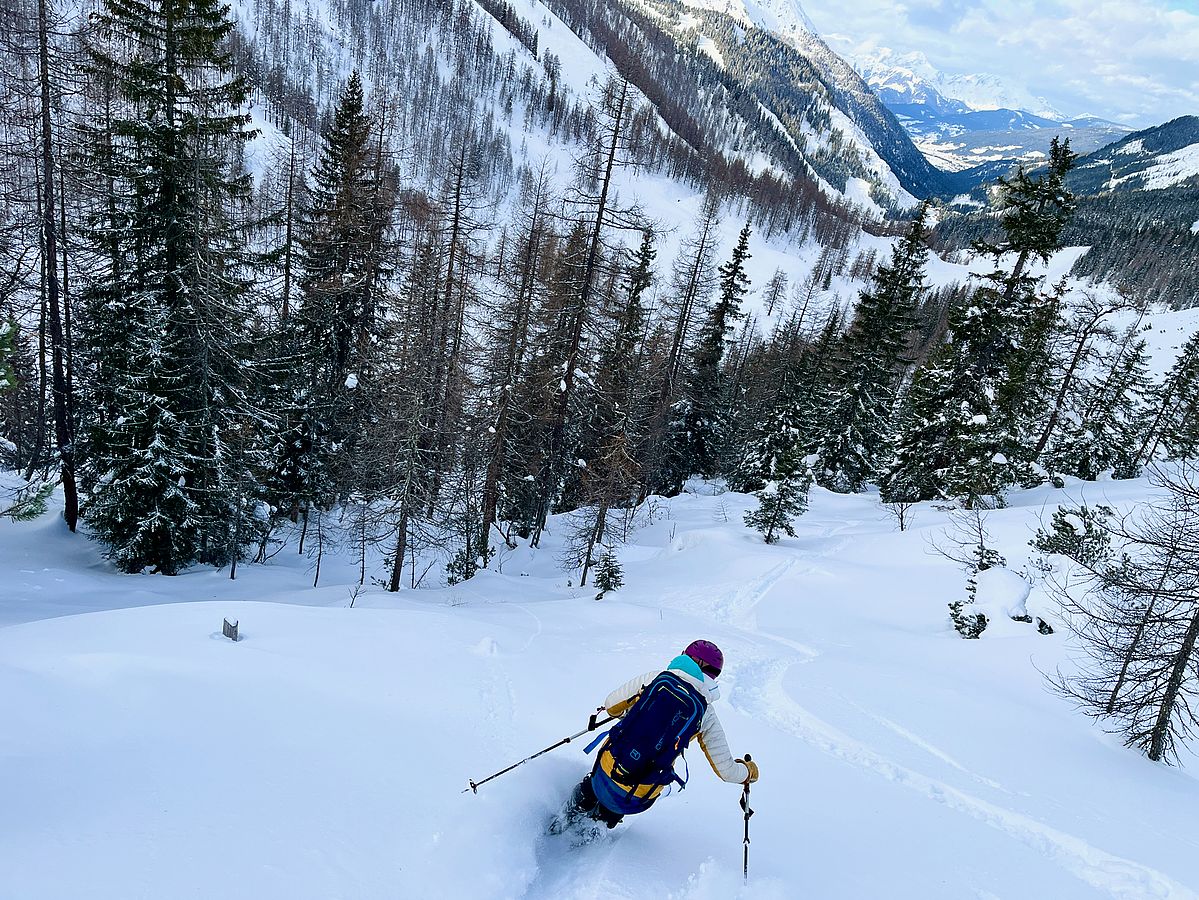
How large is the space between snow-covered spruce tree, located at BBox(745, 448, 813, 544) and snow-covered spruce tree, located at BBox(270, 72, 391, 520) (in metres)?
14.4

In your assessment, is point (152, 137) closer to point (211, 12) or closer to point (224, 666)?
point (211, 12)

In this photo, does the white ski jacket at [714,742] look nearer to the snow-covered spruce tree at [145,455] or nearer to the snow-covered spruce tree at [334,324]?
the snow-covered spruce tree at [145,455]

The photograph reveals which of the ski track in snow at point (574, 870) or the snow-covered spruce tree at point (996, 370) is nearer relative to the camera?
the ski track in snow at point (574, 870)

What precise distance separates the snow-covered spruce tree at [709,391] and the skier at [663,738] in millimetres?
25814

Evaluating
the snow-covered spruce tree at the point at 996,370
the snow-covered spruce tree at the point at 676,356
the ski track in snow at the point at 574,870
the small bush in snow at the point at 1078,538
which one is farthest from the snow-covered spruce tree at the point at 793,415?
the ski track in snow at the point at 574,870

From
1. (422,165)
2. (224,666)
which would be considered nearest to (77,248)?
(224,666)

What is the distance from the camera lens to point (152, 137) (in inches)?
505

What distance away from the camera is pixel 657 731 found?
458cm

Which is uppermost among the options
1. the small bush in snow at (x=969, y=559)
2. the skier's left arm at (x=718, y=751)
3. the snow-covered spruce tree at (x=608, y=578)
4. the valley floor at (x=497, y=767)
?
the skier's left arm at (x=718, y=751)

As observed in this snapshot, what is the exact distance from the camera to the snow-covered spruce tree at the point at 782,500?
67.1ft

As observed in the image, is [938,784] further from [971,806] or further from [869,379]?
[869,379]

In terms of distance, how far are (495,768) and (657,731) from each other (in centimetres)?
164

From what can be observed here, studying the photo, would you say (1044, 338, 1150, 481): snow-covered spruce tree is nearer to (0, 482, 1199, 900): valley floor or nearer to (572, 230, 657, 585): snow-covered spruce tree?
(572, 230, 657, 585): snow-covered spruce tree

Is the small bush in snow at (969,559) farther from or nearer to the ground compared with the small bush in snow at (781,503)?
farther from the ground
